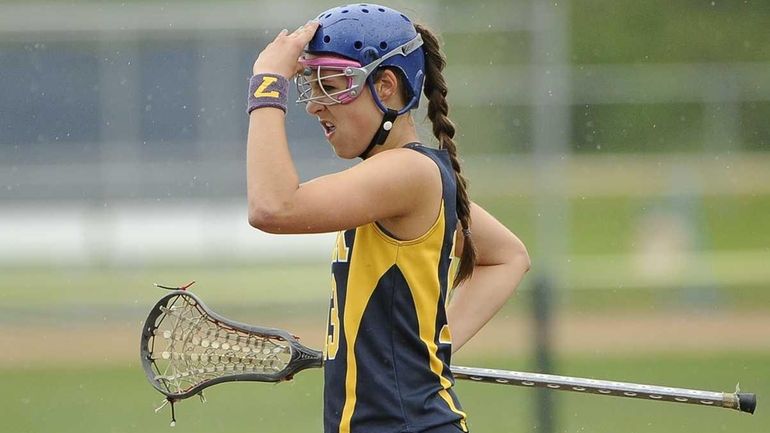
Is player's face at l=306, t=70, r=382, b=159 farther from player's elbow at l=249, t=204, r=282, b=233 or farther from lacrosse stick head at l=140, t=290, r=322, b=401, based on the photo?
lacrosse stick head at l=140, t=290, r=322, b=401

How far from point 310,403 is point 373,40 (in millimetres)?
4340

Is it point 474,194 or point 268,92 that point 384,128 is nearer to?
point 268,92

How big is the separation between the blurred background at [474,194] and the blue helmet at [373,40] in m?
2.12

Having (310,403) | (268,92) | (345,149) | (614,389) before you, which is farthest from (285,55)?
(310,403)

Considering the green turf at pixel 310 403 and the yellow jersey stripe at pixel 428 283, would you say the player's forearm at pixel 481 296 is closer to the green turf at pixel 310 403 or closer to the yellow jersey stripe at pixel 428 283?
the yellow jersey stripe at pixel 428 283

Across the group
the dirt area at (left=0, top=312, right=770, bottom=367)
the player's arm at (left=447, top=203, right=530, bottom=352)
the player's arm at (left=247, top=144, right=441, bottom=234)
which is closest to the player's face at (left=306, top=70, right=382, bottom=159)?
the player's arm at (left=247, top=144, right=441, bottom=234)

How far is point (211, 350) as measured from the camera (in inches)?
103

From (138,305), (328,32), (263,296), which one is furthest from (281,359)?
(263,296)

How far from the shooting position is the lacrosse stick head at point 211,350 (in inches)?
102

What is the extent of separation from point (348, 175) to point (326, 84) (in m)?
0.18

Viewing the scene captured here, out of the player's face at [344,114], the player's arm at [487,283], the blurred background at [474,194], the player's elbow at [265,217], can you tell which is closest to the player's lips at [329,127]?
the player's face at [344,114]

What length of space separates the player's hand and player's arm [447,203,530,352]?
1.97ft

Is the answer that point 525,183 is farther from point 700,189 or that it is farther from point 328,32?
point 328,32

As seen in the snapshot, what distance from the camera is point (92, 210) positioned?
20.6 feet
